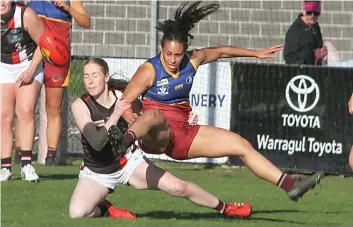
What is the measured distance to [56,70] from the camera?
13617mm

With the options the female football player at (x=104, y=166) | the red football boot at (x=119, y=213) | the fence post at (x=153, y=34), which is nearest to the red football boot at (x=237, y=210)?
the female football player at (x=104, y=166)

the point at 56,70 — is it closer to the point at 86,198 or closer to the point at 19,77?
the point at 19,77

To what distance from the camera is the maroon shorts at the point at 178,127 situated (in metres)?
9.47

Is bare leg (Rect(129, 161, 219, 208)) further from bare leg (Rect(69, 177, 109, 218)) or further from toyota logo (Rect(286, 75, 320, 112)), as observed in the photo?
toyota logo (Rect(286, 75, 320, 112))

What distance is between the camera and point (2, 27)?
12.1 m

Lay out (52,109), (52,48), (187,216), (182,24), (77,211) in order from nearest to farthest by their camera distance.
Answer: (77,211)
(182,24)
(187,216)
(52,48)
(52,109)

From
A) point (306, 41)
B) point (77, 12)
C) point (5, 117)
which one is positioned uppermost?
point (77, 12)

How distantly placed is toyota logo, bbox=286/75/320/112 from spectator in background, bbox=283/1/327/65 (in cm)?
96

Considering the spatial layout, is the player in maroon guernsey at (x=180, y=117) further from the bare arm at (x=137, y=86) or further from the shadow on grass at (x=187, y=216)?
the shadow on grass at (x=187, y=216)

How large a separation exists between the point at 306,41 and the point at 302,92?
1.29 meters

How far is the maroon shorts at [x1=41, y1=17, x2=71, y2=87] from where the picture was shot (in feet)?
44.7

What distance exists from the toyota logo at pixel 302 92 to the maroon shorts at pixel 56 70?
2.94 metres

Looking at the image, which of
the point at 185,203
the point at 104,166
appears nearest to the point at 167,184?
the point at 104,166

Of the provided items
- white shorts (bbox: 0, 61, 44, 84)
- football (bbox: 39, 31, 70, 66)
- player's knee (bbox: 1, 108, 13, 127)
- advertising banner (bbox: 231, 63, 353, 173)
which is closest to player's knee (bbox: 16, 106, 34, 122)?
player's knee (bbox: 1, 108, 13, 127)
